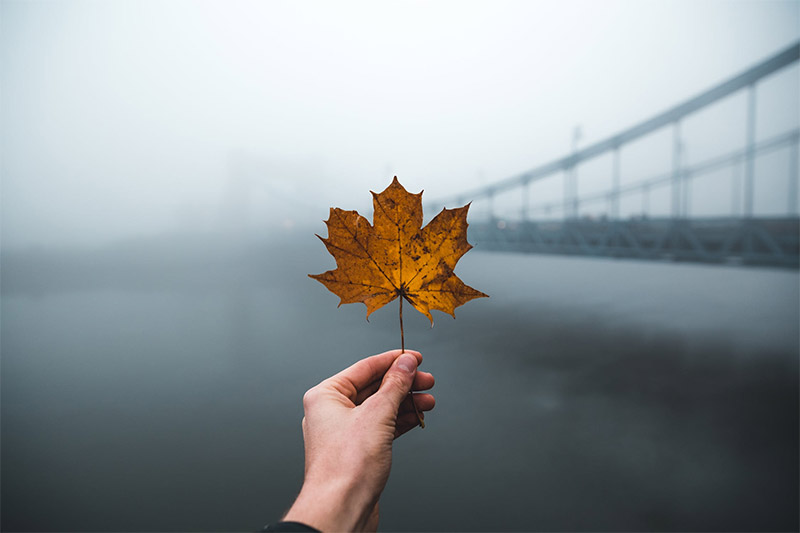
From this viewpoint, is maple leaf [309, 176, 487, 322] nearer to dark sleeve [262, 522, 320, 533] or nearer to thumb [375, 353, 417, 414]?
thumb [375, 353, 417, 414]

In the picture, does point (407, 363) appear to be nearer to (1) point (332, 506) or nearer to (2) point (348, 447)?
(2) point (348, 447)

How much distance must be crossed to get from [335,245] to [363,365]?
468 mm

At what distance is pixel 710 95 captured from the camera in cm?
1142

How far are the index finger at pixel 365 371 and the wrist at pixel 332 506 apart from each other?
1.04ft

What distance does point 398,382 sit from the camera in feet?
3.47

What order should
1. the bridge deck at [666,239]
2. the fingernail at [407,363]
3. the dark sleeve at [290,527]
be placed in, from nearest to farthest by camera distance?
the dark sleeve at [290,527]
the fingernail at [407,363]
the bridge deck at [666,239]

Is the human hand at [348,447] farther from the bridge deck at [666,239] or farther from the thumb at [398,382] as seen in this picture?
the bridge deck at [666,239]

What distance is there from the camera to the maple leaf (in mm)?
943

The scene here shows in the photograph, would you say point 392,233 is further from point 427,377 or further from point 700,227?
point 700,227

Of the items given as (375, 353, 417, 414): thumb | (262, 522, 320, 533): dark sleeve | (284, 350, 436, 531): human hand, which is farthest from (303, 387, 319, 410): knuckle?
(262, 522, 320, 533): dark sleeve

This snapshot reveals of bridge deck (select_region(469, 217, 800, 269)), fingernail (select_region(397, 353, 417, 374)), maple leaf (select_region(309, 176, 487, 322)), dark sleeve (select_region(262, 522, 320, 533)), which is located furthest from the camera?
bridge deck (select_region(469, 217, 800, 269))

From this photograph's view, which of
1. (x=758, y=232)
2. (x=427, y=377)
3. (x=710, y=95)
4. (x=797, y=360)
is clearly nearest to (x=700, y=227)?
(x=758, y=232)

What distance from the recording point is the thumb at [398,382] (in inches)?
40.1

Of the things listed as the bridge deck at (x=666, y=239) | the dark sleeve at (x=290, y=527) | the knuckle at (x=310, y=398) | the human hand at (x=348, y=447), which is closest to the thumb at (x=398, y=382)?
the human hand at (x=348, y=447)
